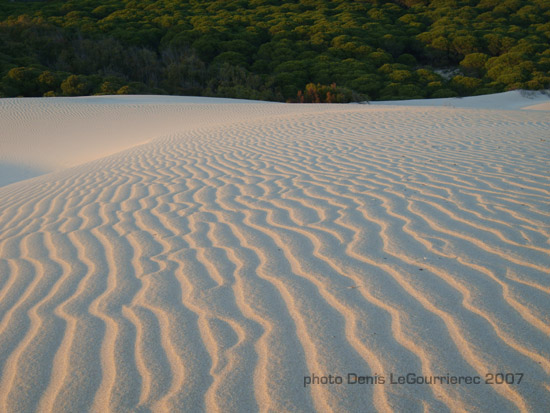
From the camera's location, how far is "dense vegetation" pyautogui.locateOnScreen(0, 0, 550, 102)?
28.3 metres

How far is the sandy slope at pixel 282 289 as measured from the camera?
1.89 metres

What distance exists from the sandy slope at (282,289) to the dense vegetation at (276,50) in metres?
20.6

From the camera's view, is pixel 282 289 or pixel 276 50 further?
pixel 276 50

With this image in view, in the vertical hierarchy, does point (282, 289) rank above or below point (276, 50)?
below

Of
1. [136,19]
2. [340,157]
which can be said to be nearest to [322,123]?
[340,157]

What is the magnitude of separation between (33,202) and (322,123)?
25.7ft

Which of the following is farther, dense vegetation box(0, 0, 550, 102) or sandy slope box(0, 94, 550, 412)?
dense vegetation box(0, 0, 550, 102)

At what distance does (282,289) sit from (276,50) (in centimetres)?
3517

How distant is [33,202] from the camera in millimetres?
5402

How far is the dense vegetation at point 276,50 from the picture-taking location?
28312mm

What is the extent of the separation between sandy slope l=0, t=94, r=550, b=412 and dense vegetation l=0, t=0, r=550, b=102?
20642mm

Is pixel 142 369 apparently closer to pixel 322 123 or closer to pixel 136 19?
pixel 322 123

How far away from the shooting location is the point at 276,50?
35.2 m

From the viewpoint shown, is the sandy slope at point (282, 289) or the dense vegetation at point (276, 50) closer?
the sandy slope at point (282, 289)
